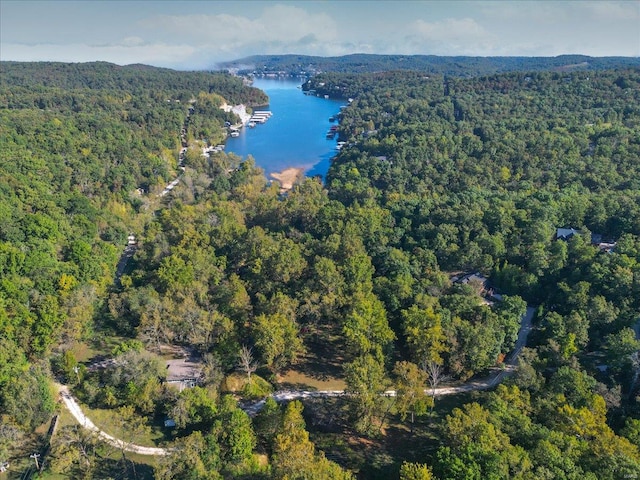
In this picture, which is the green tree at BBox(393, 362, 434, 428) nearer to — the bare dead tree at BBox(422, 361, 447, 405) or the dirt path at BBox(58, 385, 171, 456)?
the bare dead tree at BBox(422, 361, 447, 405)

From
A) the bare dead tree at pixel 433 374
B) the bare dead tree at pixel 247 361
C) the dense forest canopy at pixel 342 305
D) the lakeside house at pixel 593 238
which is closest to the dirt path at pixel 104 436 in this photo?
the dense forest canopy at pixel 342 305

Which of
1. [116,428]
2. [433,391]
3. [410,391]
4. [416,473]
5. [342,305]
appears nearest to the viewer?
[416,473]

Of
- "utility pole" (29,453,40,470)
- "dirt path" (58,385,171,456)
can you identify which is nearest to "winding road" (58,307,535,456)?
"dirt path" (58,385,171,456)

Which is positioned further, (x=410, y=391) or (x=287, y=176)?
(x=287, y=176)

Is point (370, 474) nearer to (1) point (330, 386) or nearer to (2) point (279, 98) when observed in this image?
(1) point (330, 386)

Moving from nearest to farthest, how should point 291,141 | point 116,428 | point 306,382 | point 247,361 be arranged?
point 116,428 < point 247,361 < point 306,382 < point 291,141

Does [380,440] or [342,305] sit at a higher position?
[342,305]

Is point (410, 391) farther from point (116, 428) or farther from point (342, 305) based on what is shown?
point (116, 428)

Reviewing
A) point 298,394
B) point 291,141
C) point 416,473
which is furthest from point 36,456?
point 291,141
